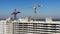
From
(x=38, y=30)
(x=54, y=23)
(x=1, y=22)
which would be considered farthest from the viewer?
(x=1, y=22)

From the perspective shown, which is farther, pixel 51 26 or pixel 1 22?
pixel 1 22

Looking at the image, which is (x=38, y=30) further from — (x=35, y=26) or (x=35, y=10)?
(x=35, y=10)

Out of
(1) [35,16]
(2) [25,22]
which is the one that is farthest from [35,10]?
(2) [25,22]

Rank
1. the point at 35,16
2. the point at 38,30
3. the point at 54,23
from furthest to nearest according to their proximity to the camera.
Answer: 1. the point at 35,16
2. the point at 38,30
3. the point at 54,23

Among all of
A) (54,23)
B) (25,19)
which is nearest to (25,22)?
(25,19)

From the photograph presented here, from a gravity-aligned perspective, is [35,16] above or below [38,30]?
above

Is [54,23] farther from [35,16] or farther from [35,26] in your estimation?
[35,16]

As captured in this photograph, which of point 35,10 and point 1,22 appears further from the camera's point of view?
point 35,10

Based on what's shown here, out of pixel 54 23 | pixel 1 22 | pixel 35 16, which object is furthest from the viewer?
pixel 35 16

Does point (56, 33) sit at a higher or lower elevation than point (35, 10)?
lower
